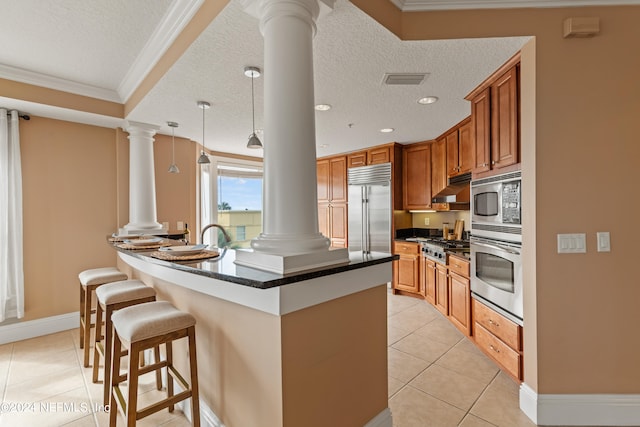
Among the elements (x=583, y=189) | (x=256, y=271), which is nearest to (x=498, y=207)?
(x=583, y=189)

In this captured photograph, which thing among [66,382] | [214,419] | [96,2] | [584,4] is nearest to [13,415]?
[66,382]

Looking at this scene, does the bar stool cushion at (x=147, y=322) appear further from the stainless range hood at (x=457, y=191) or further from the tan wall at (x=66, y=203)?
the stainless range hood at (x=457, y=191)

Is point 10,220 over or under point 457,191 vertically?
under

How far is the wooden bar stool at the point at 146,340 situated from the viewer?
4.66ft

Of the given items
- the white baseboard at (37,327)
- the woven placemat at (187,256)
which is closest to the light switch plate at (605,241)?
the woven placemat at (187,256)

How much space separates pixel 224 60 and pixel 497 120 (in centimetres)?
210

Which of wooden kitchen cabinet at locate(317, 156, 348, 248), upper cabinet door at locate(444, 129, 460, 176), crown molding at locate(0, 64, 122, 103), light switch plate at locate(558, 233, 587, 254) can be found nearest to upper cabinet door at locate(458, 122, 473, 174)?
upper cabinet door at locate(444, 129, 460, 176)

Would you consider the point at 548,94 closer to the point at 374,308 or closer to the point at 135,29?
the point at 374,308

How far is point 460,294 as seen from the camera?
3014mm

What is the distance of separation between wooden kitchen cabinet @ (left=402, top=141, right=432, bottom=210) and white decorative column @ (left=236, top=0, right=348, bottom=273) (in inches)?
132

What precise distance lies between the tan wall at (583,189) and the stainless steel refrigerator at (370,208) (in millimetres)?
2775

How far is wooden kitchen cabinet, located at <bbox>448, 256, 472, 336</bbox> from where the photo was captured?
2850 millimetres

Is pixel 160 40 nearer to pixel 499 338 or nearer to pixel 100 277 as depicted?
pixel 100 277

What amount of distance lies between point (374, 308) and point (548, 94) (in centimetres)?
170
